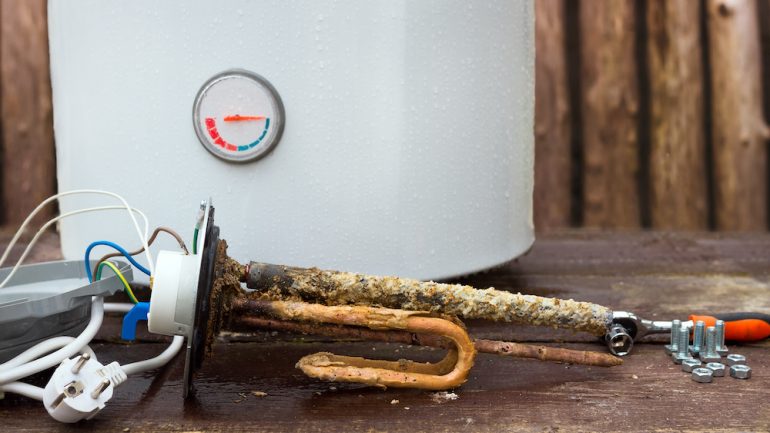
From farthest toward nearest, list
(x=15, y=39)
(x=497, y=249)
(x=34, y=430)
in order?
(x=15, y=39) < (x=497, y=249) < (x=34, y=430)

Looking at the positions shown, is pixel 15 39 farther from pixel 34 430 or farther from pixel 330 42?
pixel 34 430

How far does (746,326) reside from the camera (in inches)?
Result: 29.9

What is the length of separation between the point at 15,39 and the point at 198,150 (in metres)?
1.28

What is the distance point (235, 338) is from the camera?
80 centimetres

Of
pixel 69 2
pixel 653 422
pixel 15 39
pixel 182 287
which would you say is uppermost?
pixel 15 39

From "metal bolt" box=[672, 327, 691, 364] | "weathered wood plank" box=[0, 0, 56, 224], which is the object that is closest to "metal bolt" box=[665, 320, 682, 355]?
"metal bolt" box=[672, 327, 691, 364]

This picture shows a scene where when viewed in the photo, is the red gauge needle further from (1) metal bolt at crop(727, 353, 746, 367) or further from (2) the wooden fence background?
(2) the wooden fence background

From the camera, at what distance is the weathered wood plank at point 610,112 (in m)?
1.88

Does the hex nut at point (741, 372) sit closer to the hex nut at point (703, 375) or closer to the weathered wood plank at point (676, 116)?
the hex nut at point (703, 375)

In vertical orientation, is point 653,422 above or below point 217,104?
below

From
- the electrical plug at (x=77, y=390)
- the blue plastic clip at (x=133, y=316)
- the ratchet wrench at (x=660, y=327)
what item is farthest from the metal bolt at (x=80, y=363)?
the ratchet wrench at (x=660, y=327)

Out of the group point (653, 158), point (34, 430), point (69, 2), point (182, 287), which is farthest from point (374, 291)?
point (653, 158)

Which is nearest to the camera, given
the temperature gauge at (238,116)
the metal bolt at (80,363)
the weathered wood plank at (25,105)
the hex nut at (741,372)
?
the metal bolt at (80,363)

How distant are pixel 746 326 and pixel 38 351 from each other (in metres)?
0.61
